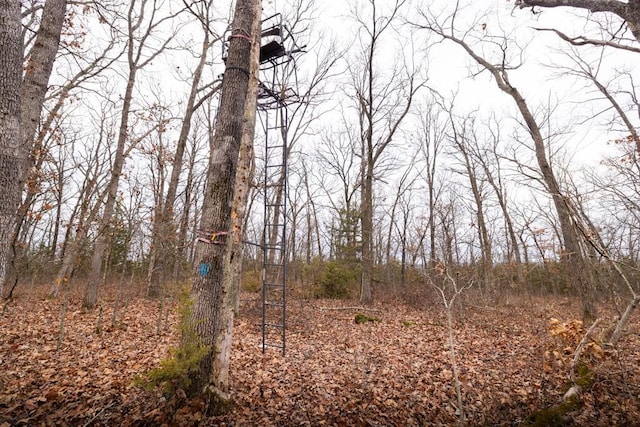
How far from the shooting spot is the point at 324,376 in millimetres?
4578

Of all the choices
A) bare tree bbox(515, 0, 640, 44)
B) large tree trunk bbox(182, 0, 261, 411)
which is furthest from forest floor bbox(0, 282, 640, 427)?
bare tree bbox(515, 0, 640, 44)

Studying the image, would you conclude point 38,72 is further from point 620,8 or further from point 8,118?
point 620,8

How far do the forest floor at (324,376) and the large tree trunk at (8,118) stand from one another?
206cm

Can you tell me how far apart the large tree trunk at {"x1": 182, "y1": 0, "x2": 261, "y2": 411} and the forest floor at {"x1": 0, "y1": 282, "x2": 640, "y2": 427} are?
377mm

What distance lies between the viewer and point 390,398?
3939 millimetres

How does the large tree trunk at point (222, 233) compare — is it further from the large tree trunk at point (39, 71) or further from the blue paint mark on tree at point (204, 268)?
the large tree trunk at point (39, 71)

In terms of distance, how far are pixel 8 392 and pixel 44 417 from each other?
3.11 ft

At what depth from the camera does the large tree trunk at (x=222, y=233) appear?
10.4 ft

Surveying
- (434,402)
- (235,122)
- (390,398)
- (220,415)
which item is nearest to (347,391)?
(390,398)

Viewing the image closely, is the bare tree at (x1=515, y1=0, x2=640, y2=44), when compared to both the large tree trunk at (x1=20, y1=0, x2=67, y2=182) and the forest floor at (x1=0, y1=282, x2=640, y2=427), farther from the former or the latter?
the large tree trunk at (x1=20, y1=0, x2=67, y2=182)

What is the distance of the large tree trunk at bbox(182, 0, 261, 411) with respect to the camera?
3.16 metres

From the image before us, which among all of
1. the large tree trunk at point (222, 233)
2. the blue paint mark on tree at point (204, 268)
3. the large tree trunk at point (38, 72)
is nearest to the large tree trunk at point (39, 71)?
the large tree trunk at point (38, 72)

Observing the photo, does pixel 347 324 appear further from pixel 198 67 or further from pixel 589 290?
pixel 198 67

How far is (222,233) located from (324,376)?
113 inches
